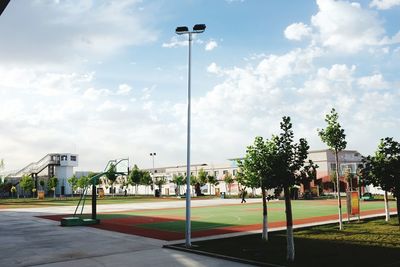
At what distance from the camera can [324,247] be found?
14367 mm

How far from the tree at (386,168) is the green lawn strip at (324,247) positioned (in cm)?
221

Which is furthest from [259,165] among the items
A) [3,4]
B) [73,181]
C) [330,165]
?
[73,181]

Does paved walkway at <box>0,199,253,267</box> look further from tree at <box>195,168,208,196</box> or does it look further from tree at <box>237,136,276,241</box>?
tree at <box>195,168,208,196</box>

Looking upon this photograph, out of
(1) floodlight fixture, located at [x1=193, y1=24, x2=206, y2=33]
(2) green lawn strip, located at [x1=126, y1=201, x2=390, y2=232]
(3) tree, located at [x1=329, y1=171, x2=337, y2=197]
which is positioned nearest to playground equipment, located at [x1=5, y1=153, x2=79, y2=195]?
(3) tree, located at [x1=329, y1=171, x2=337, y2=197]

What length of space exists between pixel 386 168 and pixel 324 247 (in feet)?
18.1

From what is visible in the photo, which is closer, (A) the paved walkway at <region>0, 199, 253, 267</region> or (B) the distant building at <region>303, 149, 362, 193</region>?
(A) the paved walkway at <region>0, 199, 253, 267</region>

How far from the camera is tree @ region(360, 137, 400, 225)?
17.1m

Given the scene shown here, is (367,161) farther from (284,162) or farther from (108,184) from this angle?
(108,184)

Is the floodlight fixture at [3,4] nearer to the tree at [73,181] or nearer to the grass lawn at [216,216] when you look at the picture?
the grass lawn at [216,216]

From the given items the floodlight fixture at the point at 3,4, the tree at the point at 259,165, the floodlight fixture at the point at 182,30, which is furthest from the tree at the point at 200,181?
the floodlight fixture at the point at 3,4

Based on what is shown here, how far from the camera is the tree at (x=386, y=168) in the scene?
17062 millimetres

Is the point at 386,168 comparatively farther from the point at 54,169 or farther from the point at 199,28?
the point at 54,169

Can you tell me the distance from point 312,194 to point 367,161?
45293 millimetres

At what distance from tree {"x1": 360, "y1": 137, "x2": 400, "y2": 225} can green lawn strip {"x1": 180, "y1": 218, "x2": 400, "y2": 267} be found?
2.21 meters
